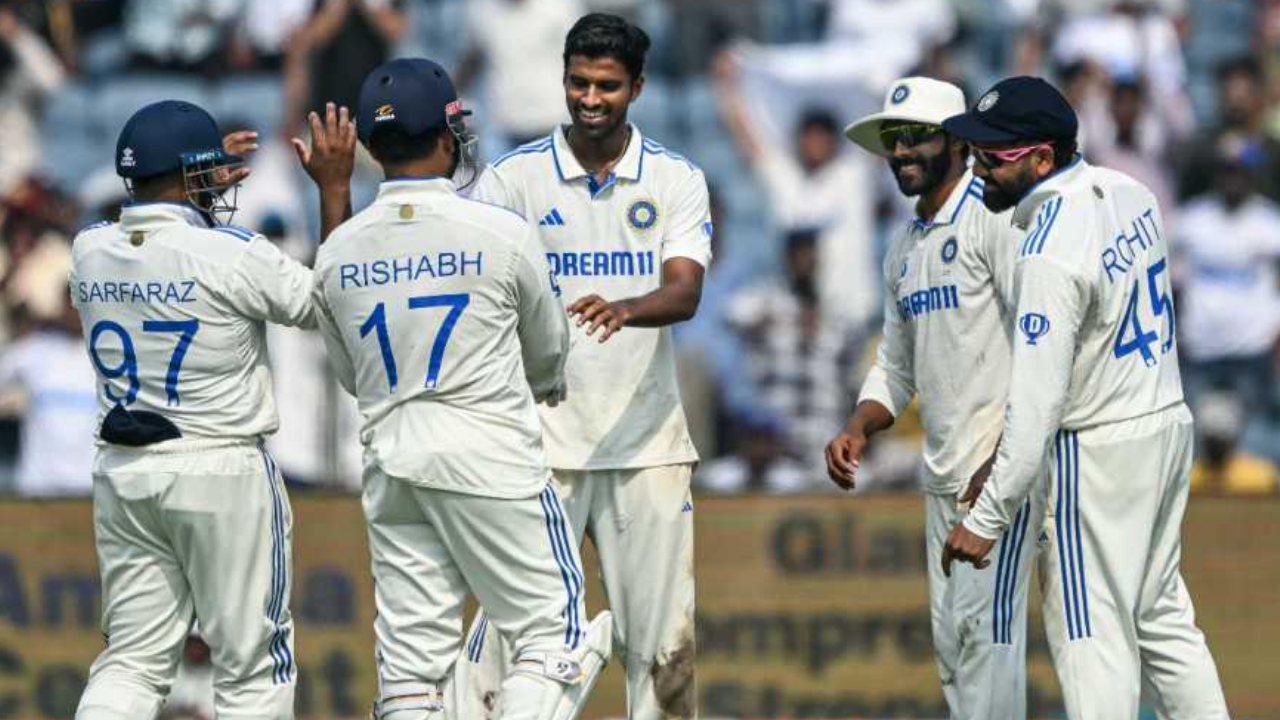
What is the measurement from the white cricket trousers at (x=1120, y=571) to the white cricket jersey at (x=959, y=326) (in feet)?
1.52

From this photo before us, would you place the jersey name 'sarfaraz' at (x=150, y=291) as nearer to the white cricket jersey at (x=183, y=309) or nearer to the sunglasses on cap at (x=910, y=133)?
the white cricket jersey at (x=183, y=309)

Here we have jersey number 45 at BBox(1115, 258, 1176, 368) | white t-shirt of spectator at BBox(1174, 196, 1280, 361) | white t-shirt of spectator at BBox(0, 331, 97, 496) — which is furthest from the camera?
white t-shirt of spectator at BBox(1174, 196, 1280, 361)

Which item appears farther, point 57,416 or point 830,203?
point 830,203

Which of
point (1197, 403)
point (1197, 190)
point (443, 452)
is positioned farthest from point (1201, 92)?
point (443, 452)

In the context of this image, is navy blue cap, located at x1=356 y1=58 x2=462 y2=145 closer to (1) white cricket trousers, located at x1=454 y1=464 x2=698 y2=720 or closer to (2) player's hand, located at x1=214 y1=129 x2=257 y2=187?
(2) player's hand, located at x1=214 y1=129 x2=257 y2=187

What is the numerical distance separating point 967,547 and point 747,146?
667 centimetres

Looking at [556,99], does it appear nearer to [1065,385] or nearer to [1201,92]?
[1201,92]

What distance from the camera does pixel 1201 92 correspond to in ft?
43.4

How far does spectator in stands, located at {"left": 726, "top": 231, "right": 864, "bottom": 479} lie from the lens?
460 inches

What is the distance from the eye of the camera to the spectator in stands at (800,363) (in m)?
11.7

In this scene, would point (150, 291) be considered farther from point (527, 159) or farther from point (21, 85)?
point (21, 85)

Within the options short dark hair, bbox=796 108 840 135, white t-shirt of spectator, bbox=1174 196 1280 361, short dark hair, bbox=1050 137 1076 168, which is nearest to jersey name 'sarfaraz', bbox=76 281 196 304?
short dark hair, bbox=1050 137 1076 168

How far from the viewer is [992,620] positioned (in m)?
7.04

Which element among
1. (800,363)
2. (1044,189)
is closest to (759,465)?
(800,363)
